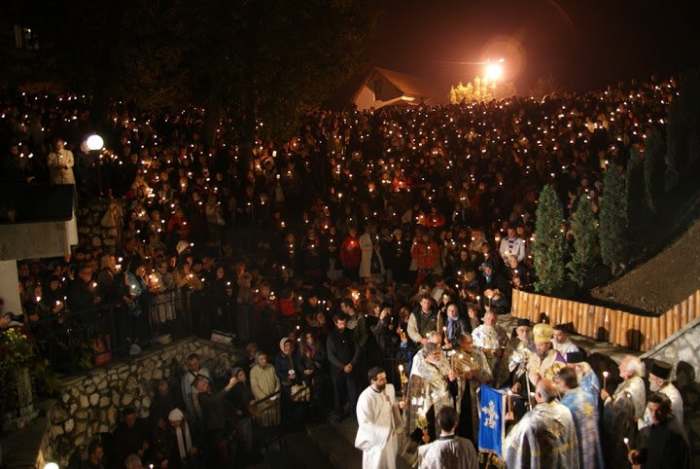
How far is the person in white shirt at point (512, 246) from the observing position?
12695 mm

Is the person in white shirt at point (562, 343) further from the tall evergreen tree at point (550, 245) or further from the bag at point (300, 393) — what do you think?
the bag at point (300, 393)

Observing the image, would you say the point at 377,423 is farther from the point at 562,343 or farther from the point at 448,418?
the point at 562,343

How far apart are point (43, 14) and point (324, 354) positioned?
14.0m

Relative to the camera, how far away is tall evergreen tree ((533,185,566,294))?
11.0m

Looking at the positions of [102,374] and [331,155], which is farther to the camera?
[331,155]

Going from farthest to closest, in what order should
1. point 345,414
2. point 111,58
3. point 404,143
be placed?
point 404,143 < point 111,58 < point 345,414

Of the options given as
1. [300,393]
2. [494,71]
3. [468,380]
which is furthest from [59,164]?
[494,71]

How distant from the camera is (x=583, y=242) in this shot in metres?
11.1

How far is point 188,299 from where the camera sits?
12594 mm

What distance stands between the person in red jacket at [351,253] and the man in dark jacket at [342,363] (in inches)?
172

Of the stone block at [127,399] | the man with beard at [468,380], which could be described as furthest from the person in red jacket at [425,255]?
the stone block at [127,399]

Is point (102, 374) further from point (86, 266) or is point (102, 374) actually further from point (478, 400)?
point (478, 400)

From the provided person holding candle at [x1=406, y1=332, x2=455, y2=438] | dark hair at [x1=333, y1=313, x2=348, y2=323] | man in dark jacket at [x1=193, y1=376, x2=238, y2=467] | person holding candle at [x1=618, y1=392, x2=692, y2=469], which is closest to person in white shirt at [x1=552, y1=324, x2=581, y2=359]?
person holding candle at [x1=406, y1=332, x2=455, y2=438]

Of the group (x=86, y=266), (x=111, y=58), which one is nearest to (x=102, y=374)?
(x=86, y=266)
